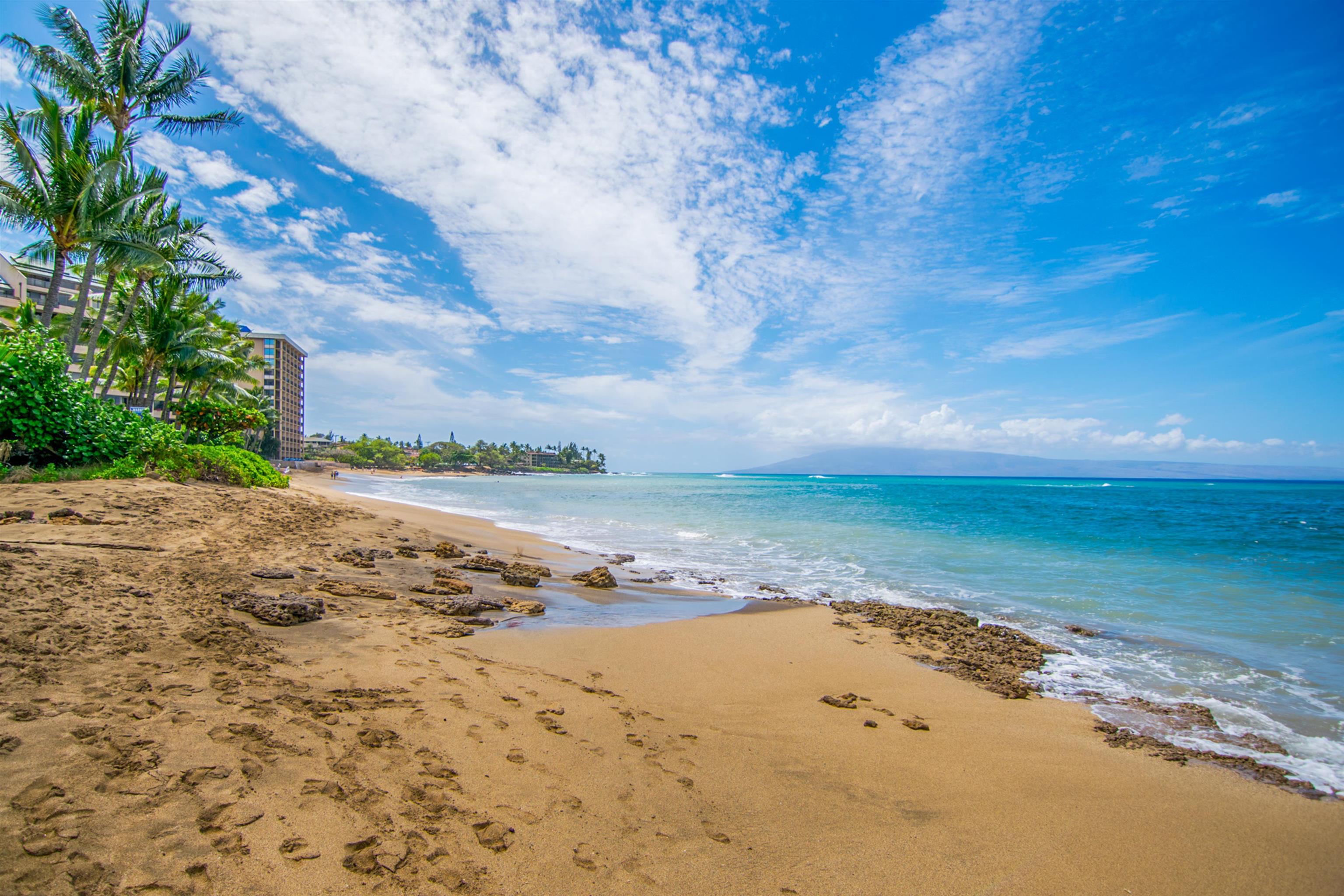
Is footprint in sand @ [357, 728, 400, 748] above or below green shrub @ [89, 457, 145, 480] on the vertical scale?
below

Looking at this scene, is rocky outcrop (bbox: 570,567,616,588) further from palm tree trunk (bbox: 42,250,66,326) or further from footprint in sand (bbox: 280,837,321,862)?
palm tree trunk (bbox: 42,250,66,326)

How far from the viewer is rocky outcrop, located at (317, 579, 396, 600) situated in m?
7.34

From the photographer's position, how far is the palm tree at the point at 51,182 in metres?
15.1

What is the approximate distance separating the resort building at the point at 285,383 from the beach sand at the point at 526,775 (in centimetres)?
11081

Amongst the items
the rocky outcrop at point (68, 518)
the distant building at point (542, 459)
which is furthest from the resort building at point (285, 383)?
the rocky outcrop at point (68, 518)

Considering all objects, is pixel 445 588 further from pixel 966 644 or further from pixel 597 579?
pixel 966 644

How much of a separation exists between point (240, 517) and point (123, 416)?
6.67 meters

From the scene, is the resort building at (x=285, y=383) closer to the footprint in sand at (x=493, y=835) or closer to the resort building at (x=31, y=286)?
the resort building at (x=31, y=286)

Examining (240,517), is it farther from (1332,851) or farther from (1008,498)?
(1008,498)

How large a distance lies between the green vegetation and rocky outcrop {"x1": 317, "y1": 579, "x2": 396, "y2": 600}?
7795 mm

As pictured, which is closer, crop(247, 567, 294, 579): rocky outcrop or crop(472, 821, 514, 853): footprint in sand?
crop(472, 821, 514, 853): footprint in sand

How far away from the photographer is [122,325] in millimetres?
19781

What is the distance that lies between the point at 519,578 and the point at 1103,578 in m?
13.9

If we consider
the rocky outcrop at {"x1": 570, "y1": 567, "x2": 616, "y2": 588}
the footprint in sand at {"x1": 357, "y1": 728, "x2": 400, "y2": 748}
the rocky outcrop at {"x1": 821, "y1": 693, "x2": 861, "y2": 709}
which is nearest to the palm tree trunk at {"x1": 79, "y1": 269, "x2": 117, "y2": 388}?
the rocky outcrop at {"x1": 570, "y1": 567, "x2": 616, "y2": 588}
